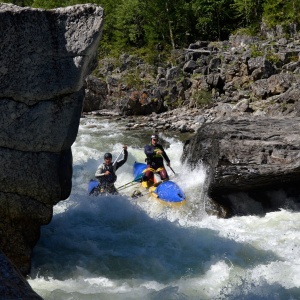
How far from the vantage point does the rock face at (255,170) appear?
987 centimetres

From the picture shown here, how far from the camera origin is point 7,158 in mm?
6180

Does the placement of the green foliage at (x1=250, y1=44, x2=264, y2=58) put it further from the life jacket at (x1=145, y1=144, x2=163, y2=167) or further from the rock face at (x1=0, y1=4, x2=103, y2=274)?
the rock face at (x1=0, y1=4, x2=103, y2=274)

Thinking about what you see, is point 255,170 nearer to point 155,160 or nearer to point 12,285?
point 155,160

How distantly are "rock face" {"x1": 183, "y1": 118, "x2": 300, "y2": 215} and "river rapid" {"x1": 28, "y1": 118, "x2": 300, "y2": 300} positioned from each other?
1.52 ft

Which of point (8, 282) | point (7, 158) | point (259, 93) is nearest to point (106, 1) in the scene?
point (259, 93)

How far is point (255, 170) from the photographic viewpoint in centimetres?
984

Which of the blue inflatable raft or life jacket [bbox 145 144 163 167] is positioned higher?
life jacket [bbox 145 144 163 167]

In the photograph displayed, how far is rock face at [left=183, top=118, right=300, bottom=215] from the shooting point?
9.87m

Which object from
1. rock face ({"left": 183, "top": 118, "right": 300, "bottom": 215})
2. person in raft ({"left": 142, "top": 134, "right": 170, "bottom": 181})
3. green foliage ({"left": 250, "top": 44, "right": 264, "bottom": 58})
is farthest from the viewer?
green foliage ({"left": 250, "top": 44, "right": 264, "bottom": 58})

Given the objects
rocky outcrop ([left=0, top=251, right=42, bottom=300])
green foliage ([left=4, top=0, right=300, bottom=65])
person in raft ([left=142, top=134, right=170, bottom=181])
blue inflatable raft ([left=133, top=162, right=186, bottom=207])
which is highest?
green foliage ([left=4, top=0, right=300, bottom=65])

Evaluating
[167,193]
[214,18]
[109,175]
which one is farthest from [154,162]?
[214,18]

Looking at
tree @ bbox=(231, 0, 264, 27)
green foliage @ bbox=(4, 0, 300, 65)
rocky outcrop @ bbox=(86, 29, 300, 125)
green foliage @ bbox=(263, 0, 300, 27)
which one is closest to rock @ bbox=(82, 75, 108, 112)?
rocky outcrop @ bbox=(86, 29, 300, 125)

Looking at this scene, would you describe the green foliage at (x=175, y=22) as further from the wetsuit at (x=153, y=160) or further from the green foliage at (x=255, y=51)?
the wetsuit at (x=153, y=160)

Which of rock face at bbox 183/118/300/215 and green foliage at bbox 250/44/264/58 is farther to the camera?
green foliage at bbox 250/44/264/58
